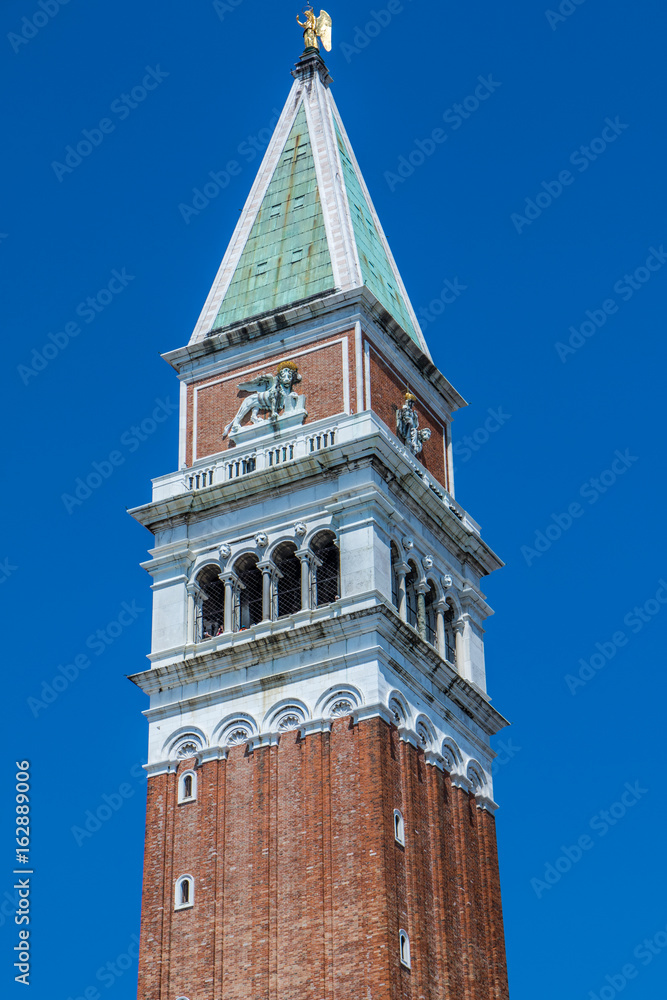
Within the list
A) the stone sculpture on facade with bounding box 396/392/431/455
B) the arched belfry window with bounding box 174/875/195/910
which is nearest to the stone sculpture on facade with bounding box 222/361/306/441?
the stone sculpture on facade with bounding box 396/392/431/455

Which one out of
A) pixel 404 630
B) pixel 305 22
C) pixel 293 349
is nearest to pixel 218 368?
pixel 293 349

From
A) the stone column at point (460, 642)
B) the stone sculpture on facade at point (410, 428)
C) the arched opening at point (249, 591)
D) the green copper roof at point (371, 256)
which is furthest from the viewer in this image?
the green copper roof at point (371, 256)

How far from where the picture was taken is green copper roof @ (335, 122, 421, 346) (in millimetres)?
82500

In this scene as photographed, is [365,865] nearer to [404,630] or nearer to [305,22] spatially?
[404,630]

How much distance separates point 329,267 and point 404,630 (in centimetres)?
1726

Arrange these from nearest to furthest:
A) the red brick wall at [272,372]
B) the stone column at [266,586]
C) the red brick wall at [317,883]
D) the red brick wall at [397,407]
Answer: the red brick wall at [317,883] < the stone column at [266,586] < the red brick wall at [272,372] < the red brick wall at [397,407]

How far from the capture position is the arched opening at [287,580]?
73125 millimetres

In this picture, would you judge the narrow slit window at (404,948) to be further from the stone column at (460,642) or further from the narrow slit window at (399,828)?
the stone column at (460,642)

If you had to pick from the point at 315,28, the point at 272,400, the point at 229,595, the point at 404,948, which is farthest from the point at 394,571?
the point at 315,28

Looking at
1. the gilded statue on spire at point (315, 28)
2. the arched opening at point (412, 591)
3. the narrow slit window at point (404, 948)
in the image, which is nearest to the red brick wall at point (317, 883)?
the narrow slit window at point (404, 948)

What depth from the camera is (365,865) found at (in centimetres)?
6569

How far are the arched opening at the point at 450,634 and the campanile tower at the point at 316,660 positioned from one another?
86 mm

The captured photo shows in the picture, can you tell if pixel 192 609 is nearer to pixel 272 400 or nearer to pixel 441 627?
pixel 272 400

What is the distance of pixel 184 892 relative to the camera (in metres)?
68.6
